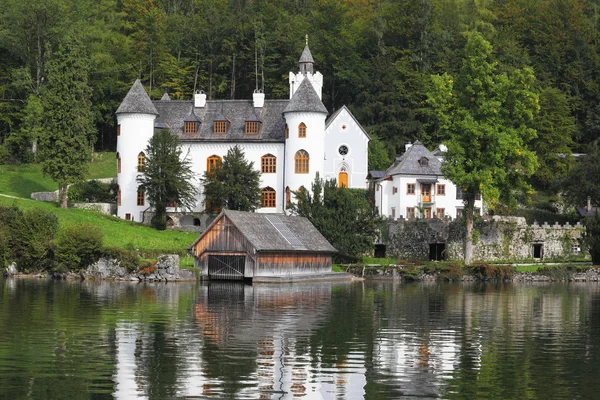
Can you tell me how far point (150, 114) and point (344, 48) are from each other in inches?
1324

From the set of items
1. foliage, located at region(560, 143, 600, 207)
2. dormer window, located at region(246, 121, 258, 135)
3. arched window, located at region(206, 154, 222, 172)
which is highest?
dormer window, located at region(246, 121, 258, 135)

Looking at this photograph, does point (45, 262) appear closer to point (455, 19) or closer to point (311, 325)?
point (311, 325)

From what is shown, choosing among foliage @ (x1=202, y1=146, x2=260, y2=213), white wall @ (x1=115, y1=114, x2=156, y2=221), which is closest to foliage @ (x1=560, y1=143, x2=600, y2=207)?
foliage @ (x1=202, y1=146, x2=260, y2=213)

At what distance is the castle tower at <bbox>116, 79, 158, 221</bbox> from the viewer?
259 feet

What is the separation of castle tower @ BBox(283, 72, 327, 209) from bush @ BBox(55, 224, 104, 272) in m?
23.3

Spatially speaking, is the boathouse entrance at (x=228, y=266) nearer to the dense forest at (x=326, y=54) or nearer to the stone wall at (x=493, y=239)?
the stone wall at (x=493, y=239)

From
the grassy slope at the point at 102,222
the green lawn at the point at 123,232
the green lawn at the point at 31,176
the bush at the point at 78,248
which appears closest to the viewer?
the bush at the point at 78,248

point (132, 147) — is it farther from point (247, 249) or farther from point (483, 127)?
point (483, 127)

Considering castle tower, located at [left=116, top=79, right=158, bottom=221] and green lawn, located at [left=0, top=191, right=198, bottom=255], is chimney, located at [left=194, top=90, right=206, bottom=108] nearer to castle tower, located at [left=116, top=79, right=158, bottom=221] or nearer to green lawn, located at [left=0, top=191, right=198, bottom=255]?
castle tower, located at [left=116, top=79, right=158, bottom=221]

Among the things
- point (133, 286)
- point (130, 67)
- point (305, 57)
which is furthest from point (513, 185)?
point (130, 67)

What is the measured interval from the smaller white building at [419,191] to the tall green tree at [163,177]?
58.2 ft

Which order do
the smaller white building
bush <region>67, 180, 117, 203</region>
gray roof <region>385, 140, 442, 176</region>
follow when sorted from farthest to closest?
1. gray roof <region>385, 140, 442, 176</region>
2. the smaller white building
3. bush <region>67, 180, 117, 203</region>

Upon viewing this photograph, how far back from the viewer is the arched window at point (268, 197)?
80625mm

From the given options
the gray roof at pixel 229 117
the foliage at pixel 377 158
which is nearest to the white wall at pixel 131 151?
the gray roof at pixel 229 117
